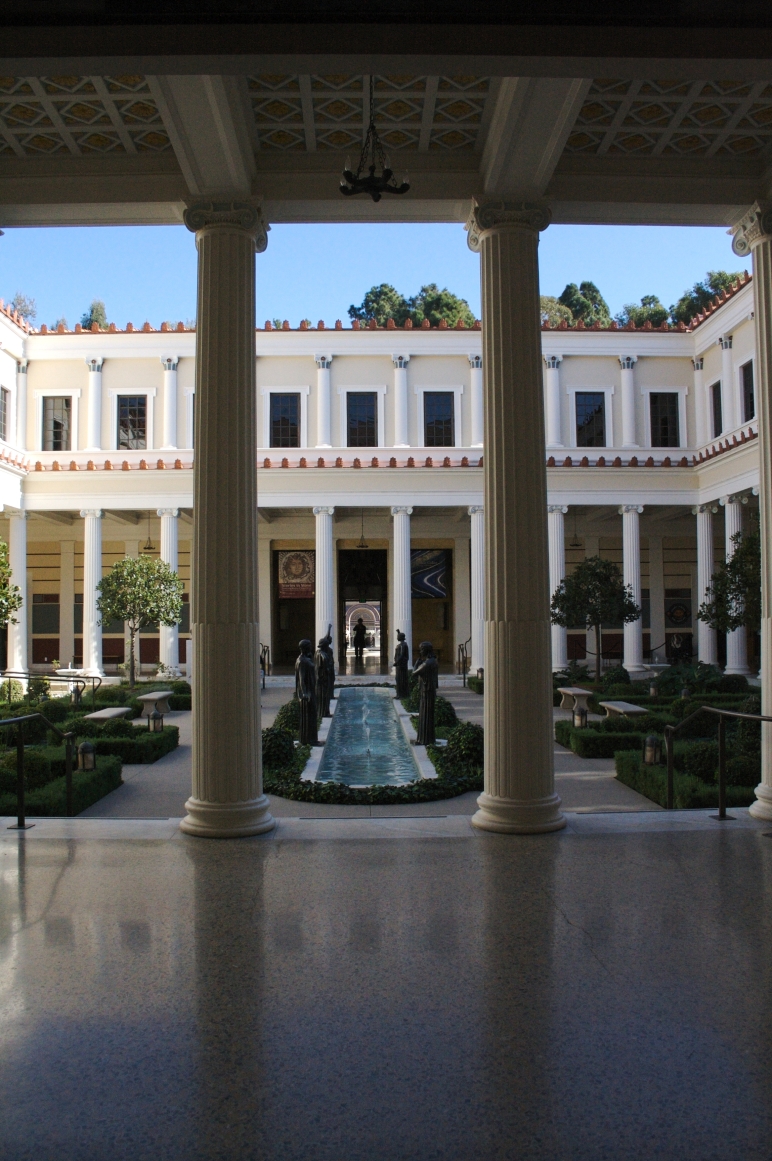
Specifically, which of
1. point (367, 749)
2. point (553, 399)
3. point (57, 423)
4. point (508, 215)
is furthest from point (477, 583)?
point (508, 215)

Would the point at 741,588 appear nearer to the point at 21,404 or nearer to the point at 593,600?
the point at 593,600

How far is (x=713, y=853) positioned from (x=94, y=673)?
21321 mm

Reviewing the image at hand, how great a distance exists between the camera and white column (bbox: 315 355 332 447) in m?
25.5

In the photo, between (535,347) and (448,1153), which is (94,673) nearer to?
(535,347)

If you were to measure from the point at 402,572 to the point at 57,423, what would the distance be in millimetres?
11527

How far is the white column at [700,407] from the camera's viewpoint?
25.4 metres

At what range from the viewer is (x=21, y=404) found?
83.3 ft

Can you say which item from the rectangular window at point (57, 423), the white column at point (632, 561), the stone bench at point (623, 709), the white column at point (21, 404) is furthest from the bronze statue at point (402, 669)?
the white column at point (21, 404)

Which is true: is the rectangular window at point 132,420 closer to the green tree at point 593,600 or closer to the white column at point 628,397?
the green tree at point 593,600

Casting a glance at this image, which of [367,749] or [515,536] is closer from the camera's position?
[515,536]

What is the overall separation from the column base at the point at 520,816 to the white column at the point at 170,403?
71.2ft

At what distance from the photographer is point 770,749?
6.04m

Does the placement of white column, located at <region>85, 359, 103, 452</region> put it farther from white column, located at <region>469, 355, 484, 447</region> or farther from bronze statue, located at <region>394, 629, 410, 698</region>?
bronze statue, located at <region>394, 629, 410, 698</region>

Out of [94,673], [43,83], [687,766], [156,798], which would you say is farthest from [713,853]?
[94,673]
